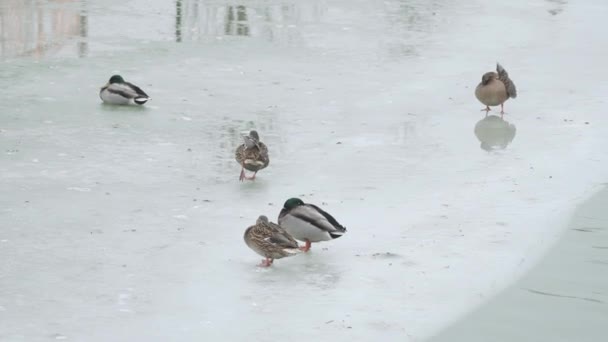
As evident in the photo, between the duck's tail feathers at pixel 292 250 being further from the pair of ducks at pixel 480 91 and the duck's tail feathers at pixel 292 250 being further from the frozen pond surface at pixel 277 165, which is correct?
the pair of ducks at pixel 480 91

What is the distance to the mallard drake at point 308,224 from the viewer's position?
28.9ft

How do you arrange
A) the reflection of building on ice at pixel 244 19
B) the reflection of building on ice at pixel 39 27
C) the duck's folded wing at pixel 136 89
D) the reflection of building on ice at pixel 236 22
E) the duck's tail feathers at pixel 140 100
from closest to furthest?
the duck's folded wing at pixel 136 89
the duck's tail feathers at pixel 140 100
the reflection of building on ice at pixel 39 27
the reflection of building on ice at pixel 244 19
the reflection of building on ice at pixel 236 22

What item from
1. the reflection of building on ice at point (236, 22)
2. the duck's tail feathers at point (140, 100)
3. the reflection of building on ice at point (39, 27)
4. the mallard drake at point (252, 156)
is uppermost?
the mallard drake at point (252, 156)

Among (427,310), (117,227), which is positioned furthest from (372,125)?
(427,310)

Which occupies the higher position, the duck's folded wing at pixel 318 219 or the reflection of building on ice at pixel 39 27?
the duck's folded wing at pixel 318 219

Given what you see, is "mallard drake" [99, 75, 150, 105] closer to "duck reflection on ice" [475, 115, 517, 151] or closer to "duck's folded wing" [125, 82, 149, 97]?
"duck's folded wing" [125, 82, 149, 97]

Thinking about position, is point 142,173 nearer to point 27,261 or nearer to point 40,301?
point 27,261

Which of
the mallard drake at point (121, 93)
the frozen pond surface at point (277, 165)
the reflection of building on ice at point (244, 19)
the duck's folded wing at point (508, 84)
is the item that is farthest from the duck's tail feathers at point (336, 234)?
the reflection of building on ice at point (244, 19)

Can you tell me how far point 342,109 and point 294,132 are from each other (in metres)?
1.32

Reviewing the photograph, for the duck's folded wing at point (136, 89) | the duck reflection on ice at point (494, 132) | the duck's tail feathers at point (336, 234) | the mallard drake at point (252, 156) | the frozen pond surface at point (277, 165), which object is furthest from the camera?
the duck's folded wing at point (136, 89)

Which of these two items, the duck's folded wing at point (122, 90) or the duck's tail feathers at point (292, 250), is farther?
the duck's folded wing at point (122, 90)

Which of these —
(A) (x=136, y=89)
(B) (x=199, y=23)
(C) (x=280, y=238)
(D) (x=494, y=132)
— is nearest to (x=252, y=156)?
(C) (x=280, y=238)

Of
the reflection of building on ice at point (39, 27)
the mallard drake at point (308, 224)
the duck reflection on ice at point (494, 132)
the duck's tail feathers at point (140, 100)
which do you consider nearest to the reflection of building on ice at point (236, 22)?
the reflection of building on ice at point (39, 27)

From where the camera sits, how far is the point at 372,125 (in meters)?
13.1
